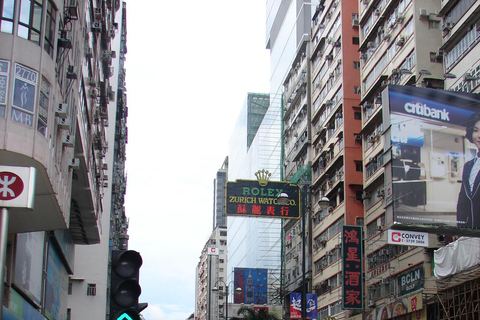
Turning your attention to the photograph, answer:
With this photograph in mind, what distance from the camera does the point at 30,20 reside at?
591 inches

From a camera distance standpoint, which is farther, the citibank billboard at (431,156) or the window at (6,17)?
the citibank billboard at (431,156)

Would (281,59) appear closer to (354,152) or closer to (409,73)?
(354,152)

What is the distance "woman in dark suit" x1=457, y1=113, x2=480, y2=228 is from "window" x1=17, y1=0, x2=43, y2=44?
16.8 metres

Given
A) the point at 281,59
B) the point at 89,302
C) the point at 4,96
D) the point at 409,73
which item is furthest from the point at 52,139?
the point at 281,59

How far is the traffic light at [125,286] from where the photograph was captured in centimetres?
736

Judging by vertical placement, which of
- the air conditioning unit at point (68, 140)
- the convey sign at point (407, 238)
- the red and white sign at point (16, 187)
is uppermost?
the air conditioning unit at point (68, 140)

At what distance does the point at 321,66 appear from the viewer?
59156 mm

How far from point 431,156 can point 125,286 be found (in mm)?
20567

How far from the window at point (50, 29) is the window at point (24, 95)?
1247mm

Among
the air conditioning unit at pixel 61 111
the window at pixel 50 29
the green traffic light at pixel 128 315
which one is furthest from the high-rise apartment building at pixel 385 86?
the green traffic light at pixel 128 315

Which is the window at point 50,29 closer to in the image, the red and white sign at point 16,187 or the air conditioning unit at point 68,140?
the air conditioning unit at point 68,140

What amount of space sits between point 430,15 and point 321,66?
67.0 ft

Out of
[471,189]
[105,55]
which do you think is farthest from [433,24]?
[105,55]

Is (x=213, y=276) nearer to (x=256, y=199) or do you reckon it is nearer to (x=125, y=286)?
(x=256, y=199)
